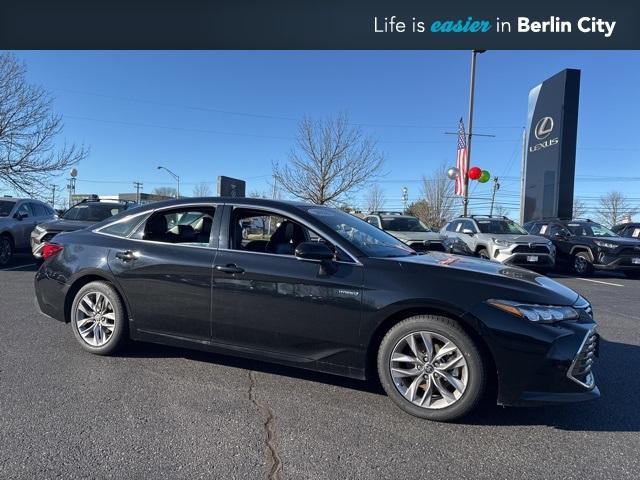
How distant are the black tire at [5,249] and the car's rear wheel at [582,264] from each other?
15673 mm

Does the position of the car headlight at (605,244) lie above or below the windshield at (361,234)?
below

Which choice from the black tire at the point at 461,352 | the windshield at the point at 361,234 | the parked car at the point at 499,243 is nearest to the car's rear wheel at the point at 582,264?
the parked car at the point at 499,243

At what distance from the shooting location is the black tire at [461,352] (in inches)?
123

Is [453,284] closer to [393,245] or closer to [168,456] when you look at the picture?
[393,245]

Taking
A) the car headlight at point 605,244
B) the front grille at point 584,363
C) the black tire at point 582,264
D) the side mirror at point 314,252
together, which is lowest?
the black tire at point 582,264

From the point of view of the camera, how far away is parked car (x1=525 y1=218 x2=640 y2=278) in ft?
41.4

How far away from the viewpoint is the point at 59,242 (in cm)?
482

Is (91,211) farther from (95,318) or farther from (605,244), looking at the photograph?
(605,244)

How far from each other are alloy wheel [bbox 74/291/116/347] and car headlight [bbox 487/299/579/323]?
352 centimetres

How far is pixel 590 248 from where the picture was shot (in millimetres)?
13141

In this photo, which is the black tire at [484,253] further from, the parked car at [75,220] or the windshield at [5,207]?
the windshield at [5,207]

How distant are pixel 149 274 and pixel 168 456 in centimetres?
192

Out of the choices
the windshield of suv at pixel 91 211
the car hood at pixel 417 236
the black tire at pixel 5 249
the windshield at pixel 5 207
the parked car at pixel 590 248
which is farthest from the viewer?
the parked car at pixel 590 248

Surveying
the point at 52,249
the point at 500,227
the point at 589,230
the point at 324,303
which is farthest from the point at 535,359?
the point at 589,230
